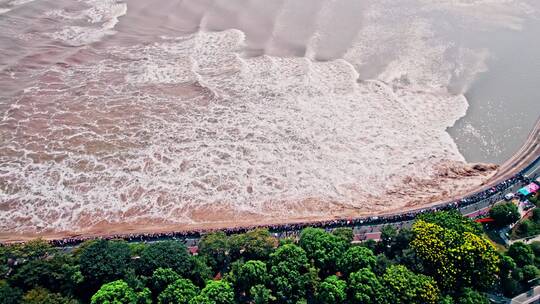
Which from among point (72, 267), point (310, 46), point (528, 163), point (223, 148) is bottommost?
point (72, 267)

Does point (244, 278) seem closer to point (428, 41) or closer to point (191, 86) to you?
point (191, 86)

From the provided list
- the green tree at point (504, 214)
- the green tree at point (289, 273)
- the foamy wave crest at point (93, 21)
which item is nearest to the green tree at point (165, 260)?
the green tree at point (289, 273)

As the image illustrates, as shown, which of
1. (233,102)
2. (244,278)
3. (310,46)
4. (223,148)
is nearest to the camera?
(244,278)

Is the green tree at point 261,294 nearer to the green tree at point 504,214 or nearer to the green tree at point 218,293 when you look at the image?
the green tree at point 218,293

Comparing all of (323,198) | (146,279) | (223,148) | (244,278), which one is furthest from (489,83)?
(146,279)

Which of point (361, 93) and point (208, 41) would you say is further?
point (208, 41)

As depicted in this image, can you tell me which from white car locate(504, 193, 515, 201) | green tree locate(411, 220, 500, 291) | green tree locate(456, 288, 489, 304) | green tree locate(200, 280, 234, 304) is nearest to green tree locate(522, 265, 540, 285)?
green tree locate(411, 220, 500, 291)

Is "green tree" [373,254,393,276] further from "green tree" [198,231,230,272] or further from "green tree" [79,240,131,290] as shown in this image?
"green tree" [79,240,131,290]
